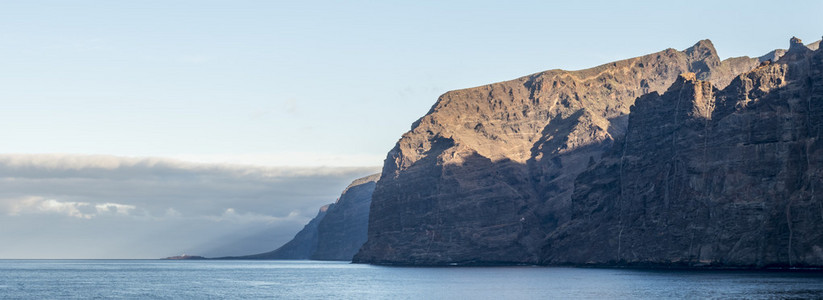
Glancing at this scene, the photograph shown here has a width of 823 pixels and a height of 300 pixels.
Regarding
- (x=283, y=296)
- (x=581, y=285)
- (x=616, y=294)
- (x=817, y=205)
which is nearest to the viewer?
(x=616, y=294)

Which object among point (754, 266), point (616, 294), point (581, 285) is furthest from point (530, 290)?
point (754, 266)

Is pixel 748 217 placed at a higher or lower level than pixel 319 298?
higher

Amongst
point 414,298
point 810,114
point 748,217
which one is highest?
point 810,114

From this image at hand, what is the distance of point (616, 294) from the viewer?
132250 mm

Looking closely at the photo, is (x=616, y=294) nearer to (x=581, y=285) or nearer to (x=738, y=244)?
(x=581, y=285)

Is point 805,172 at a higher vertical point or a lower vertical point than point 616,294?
higher

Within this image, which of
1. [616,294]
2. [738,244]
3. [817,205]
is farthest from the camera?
[738,244]

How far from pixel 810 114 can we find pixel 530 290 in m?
84.8

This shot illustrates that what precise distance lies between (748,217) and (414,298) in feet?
308

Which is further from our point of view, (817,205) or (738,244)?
(738,244)

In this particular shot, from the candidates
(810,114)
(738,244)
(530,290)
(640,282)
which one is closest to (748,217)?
(738,244)

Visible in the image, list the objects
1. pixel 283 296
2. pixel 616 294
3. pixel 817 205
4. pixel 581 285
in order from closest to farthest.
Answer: pixel 616 294, pixel 283 296, pixel 581 285, pixel 817 205

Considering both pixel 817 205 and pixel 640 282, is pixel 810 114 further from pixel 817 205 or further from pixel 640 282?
pixel 640 282

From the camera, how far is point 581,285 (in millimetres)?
155875
